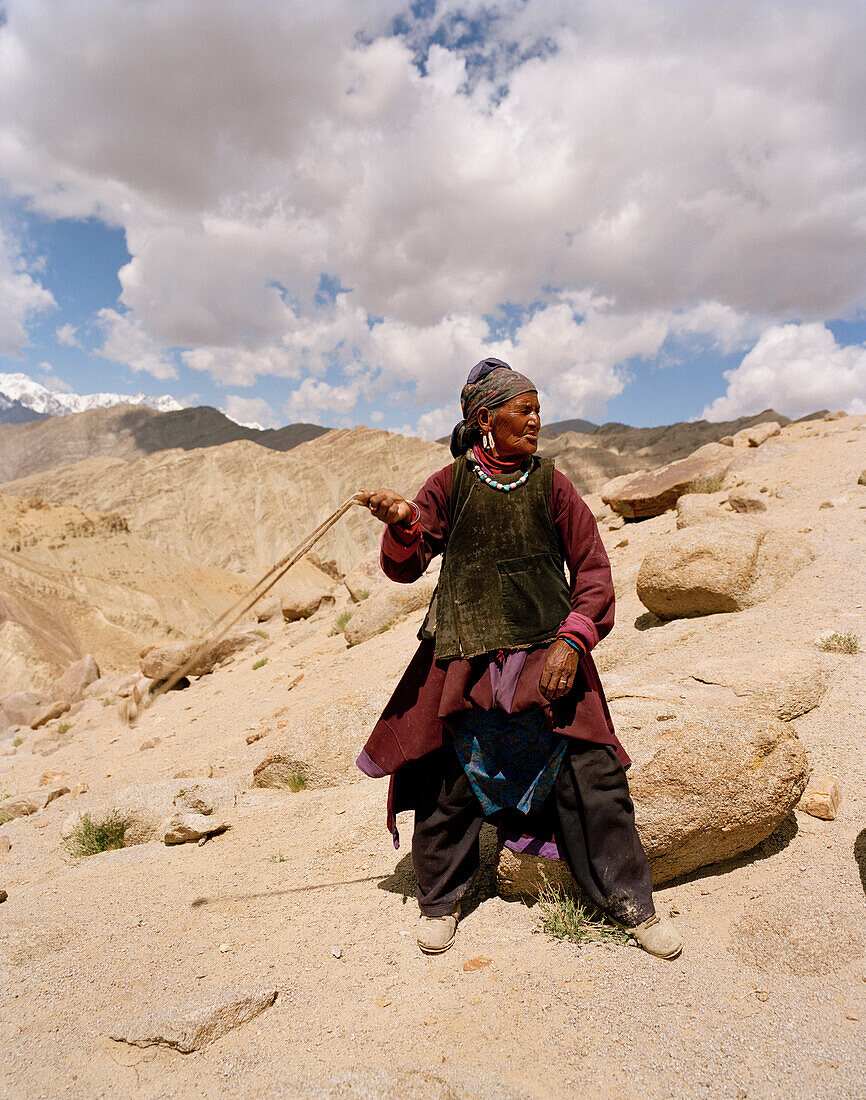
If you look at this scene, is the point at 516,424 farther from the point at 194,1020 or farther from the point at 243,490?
the point at 243,490

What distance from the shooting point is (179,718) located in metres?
7.62

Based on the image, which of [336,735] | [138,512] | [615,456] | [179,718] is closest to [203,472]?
[138,512]

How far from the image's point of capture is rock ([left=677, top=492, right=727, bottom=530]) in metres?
6.64

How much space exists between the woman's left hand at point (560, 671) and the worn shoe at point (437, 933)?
39.2 inches

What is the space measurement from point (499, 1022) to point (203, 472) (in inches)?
2474

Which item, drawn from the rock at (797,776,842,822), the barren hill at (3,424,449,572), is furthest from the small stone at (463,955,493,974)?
the barren hill at (3,424,449,572)

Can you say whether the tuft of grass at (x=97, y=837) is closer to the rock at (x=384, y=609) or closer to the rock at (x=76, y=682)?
the rock at (x=384, y=609)

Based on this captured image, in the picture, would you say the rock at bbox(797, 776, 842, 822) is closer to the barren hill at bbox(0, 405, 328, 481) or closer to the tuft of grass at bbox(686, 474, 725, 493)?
the tuft of grass at bbox(686, 474, 725, 493)

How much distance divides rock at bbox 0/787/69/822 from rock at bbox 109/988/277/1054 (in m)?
4.11

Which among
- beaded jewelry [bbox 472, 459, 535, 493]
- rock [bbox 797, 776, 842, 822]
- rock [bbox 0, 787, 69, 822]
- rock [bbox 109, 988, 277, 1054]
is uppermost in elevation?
beaded jewelry [bbox 472, 459, 535, 493]

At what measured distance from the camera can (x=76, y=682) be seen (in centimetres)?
1269

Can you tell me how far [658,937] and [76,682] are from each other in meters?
13.6

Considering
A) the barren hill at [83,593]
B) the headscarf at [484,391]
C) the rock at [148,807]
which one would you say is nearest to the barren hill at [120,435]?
the barren hill at [83,593]

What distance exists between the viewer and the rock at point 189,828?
3.48 meters
